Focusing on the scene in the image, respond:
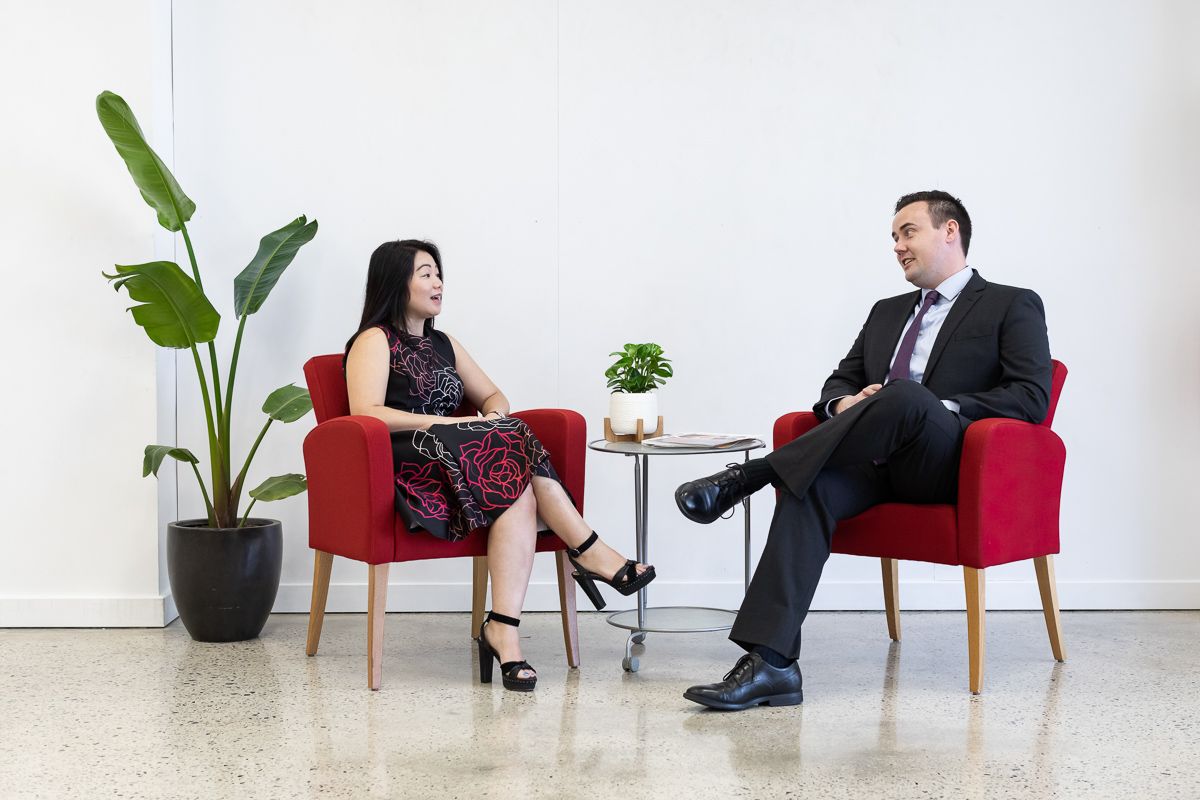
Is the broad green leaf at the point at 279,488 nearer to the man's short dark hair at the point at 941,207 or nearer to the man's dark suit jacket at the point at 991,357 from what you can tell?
the man's dark suit jacket at the point at 991,357

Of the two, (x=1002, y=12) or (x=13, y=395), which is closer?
(x=13, y=395)

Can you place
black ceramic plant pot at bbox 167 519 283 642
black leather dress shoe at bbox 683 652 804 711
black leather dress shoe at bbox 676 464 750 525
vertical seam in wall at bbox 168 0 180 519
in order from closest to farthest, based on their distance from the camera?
black leather dress shoe at bbox 683 652 804 711
black leather dress shoe at bbox 676 464 750 525
black ceramic plant pot at bbox 167 519 283 642
vertical seam in wall at bbox 168 0 180 519

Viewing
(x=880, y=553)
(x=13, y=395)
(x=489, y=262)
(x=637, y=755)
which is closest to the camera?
(x=637, y=755)

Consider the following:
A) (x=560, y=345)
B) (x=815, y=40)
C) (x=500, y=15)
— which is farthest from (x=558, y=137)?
(x=815, y=40)

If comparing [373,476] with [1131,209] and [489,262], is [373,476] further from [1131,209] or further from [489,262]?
[1131,209]

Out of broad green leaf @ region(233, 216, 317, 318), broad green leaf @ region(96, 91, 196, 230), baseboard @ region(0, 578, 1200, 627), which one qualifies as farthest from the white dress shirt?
broad green leaf @ region(96, 91, 196, 230)

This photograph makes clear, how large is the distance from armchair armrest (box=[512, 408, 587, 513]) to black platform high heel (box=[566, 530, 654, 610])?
0.17m

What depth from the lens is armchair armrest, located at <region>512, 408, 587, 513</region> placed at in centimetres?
307

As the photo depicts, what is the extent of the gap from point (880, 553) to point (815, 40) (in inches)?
73.5

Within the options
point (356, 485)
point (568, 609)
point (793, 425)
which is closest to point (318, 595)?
point (356, 485)

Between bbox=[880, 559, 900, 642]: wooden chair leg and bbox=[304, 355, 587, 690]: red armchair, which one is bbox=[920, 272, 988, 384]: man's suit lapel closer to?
bbox=[880, 559, 900, 642]: wooden chair leg

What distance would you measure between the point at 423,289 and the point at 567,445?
61cm

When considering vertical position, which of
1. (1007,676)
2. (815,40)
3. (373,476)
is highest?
(815,40)

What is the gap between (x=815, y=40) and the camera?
379 centimetres
